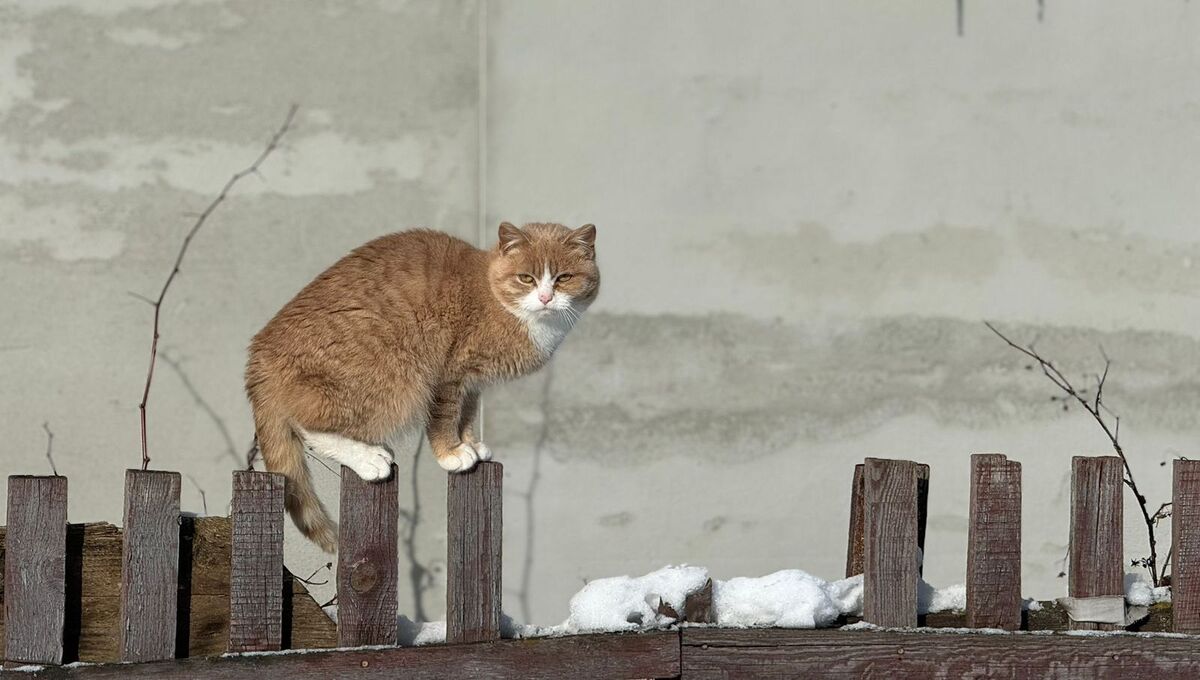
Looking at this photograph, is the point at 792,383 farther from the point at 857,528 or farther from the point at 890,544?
the point at 890,544

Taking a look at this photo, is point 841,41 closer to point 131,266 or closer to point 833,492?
point 833,492

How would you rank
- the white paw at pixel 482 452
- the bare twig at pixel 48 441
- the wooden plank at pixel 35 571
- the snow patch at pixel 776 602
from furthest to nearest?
the bare twig at pixel 48 441, the white paw at pixel 482 452, the snow patch at pixel 776 602, the wooden plank at pixel 35 571

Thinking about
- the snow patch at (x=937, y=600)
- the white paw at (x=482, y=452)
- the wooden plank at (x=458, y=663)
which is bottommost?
the wooden plank at (x=458, y=663)

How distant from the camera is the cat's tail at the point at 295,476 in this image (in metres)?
2.91

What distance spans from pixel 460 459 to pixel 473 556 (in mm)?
576

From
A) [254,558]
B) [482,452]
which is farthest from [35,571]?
[482,452]

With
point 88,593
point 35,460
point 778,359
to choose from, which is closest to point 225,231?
point 35,460

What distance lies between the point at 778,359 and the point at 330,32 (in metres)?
2.07

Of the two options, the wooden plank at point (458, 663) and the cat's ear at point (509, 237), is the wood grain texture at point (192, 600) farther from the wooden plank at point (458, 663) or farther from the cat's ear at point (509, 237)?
the cat's ear at point (509, 237)

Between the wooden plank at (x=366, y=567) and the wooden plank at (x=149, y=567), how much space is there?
28 centimetres

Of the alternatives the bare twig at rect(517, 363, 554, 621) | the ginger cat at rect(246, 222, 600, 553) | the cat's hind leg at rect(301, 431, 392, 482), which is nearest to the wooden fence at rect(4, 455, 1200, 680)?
the cat's hind leg at rect(301, 431, 392, 482)

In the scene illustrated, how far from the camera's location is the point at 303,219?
5129mm

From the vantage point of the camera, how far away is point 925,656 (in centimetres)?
259

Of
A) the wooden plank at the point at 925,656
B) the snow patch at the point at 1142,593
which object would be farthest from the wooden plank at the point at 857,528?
the snow patch at the point at 1142,593
